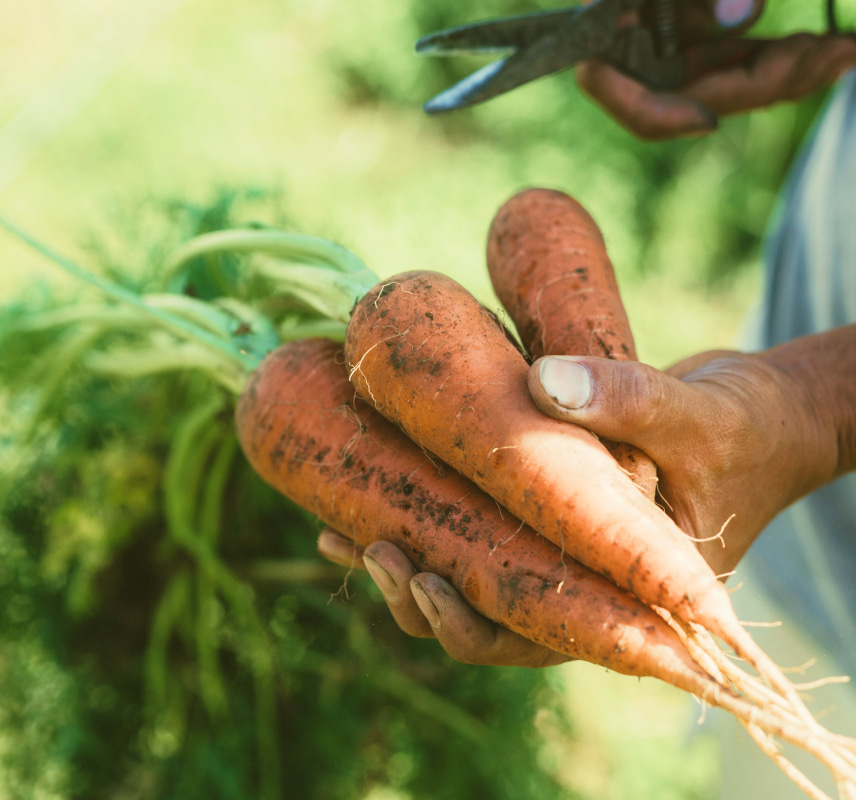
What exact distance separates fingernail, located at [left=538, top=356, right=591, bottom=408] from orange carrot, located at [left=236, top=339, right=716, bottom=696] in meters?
0.20

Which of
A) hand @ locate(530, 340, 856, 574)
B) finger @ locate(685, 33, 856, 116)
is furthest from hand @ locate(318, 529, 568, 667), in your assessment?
finger @ locate(685, 33, 856, 116)

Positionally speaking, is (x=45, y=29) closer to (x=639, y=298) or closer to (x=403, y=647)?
(x=639, y=298)

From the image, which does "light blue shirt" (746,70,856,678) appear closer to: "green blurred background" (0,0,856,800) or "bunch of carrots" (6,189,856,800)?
"bunch of carrots" (6,189,856,800)

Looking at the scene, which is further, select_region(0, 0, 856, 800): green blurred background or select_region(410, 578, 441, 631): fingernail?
select_region(0, 0, 856, 800): green blurred background

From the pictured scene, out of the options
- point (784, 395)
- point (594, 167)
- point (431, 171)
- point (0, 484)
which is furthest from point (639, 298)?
point (0, 484)

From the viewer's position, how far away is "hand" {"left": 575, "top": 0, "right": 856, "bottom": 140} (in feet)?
4.80

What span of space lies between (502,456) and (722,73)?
1326 mm

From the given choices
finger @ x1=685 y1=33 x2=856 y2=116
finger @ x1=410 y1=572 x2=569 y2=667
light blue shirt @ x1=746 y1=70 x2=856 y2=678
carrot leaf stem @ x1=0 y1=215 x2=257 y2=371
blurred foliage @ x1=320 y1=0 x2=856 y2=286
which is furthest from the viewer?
blurred foliage @ x1=320 y1=0 x2=856 y2=286

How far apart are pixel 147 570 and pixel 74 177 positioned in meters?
1.80

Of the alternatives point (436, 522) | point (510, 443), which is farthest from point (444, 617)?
point (510, 443)

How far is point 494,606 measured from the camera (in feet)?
2.80

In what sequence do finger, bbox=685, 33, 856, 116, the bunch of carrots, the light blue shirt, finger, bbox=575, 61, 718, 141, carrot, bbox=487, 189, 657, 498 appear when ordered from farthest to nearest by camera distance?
1. finger, bbox=685, 33, 856, 116
2. finger, bbox=575, 61, 718, 141
3. the light blue shirt
4. carrot, bbox=487, 189, 657, 498
5. the bunch of carrots

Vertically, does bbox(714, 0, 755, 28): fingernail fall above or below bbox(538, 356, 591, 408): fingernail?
above

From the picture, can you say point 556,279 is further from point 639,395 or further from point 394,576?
point 394,576
